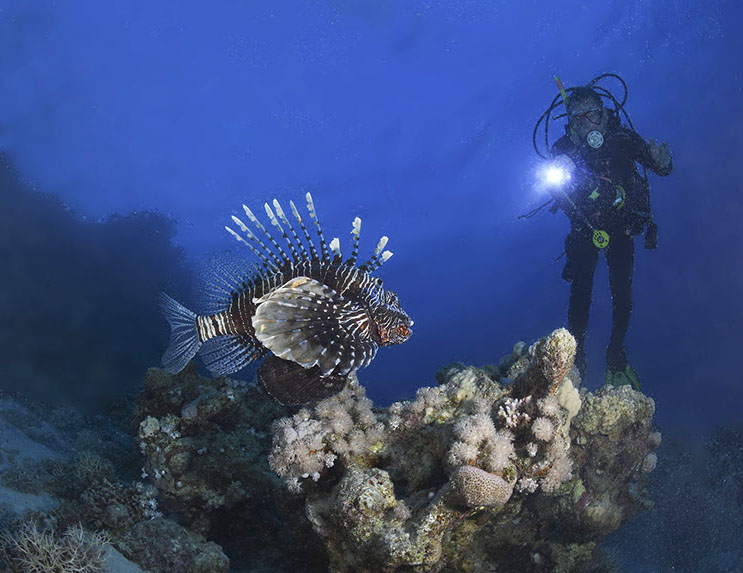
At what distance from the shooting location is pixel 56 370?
445 inches

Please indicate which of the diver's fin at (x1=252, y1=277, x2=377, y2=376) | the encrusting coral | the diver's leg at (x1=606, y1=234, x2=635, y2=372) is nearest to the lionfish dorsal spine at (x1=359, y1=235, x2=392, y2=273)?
the diver's fin at (x1=252, y1=277, x2=377, y2=376)

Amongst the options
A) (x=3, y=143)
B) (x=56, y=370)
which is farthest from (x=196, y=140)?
(x=56, y=370)

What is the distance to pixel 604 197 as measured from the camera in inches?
305

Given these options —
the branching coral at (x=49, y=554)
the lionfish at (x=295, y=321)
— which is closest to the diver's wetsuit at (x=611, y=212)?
the lionfish at (x=295, y=321)

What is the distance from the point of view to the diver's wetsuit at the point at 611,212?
769 cm

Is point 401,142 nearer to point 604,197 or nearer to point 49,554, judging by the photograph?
point 604,197

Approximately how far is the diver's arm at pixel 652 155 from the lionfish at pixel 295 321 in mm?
6270

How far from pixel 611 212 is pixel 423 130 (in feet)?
85.4

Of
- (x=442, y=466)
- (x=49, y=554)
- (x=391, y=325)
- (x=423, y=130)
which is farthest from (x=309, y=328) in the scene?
(x=423, y=130)

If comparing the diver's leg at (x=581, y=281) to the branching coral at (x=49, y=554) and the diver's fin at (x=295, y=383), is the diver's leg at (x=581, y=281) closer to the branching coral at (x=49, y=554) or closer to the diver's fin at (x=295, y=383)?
the diver's fin at (x=295, y=383)

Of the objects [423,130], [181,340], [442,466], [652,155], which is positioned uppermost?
[423,130]

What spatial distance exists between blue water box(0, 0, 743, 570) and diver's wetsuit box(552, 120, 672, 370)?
38.0 ft

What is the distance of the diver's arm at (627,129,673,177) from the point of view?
288 inches

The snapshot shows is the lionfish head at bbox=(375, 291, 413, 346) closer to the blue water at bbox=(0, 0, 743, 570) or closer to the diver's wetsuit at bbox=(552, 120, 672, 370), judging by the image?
the diver's wetsuit at bbox=(552, 120, 672, 370)
